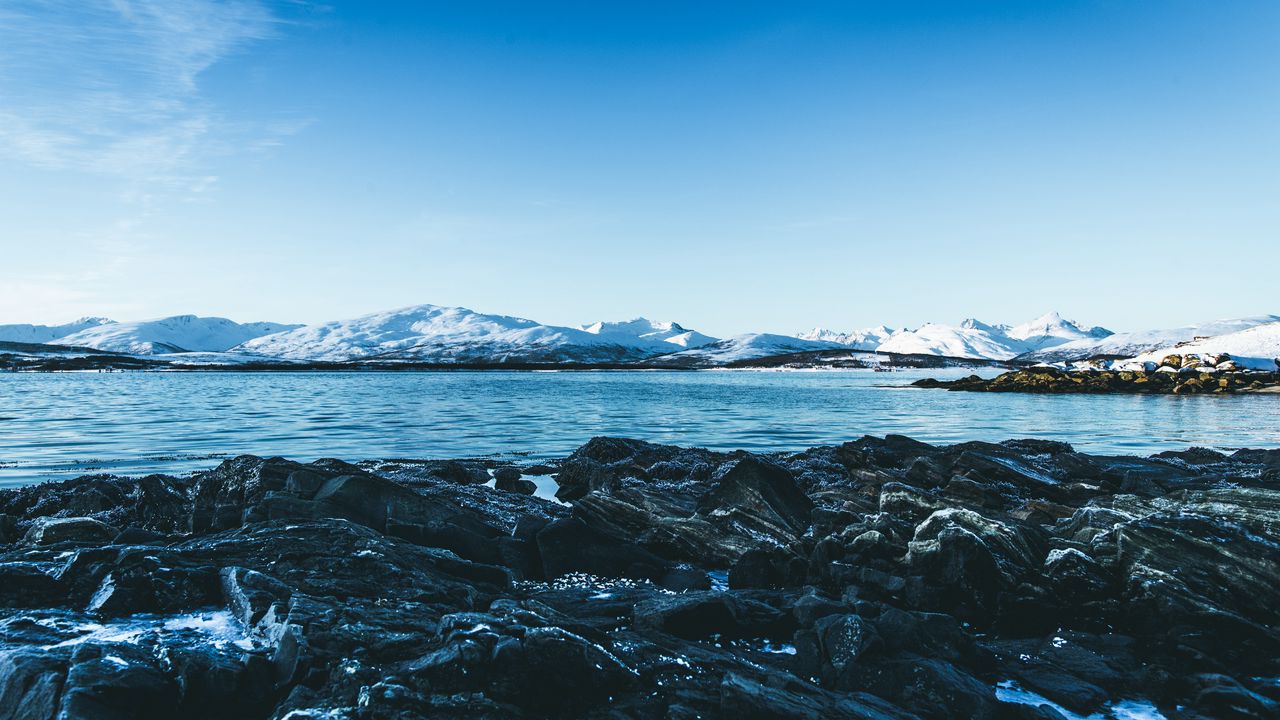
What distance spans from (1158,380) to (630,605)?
9380 centimetres

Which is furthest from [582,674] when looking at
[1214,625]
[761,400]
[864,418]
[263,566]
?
[761,400]

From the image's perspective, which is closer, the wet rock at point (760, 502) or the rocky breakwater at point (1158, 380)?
the wet rock at point (760, 502)

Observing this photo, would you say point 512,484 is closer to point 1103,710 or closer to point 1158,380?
point 1103,710

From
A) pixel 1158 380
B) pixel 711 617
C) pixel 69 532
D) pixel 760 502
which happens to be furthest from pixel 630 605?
pixel 1158 380

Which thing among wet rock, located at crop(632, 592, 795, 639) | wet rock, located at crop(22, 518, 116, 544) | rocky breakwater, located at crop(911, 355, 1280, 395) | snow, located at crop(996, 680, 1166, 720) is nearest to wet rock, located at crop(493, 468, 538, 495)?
wet rock, located at crop(22, 518, 116, 544)

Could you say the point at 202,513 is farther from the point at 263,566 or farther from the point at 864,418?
the point at 864,418

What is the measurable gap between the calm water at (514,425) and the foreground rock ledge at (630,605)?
14.6 metres

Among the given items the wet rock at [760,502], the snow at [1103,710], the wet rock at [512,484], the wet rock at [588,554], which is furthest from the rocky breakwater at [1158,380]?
the snow at [1103,710]

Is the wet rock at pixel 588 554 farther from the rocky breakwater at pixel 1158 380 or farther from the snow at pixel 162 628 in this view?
the rocky breakwater at pixel 1158 380

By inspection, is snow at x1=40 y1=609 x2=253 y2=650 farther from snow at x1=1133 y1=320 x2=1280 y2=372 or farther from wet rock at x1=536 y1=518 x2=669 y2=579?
snow at x1=1133 y1=320 x2=1280 y2=372

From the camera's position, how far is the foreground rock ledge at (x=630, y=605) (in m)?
5.82

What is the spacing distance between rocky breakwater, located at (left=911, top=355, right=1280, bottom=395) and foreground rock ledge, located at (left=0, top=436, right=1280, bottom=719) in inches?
3140

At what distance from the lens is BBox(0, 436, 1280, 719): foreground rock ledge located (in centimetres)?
582

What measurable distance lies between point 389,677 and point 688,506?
10210mm
